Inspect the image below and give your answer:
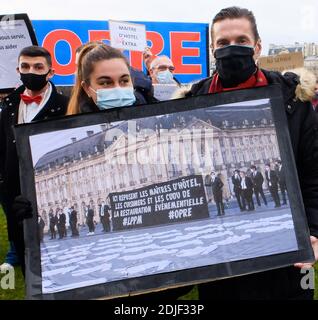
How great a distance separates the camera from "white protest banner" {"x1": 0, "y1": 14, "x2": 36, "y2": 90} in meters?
5.68

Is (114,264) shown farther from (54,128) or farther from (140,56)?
(140,56)

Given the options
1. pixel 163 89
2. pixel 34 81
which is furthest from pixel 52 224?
pixel 163 89

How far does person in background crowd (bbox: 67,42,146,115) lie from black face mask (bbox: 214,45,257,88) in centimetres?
43

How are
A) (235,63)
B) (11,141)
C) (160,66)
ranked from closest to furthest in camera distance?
(235,63) < (11,141) < (160,66)

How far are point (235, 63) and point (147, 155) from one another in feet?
1.86

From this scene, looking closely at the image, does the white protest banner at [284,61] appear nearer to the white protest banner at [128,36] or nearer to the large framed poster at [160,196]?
the white protest banner at [128,36]

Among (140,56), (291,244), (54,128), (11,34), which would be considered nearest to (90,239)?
(54,128)

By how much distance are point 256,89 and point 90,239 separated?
0.90 m

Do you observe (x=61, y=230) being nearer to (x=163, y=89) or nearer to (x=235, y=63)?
(x=235, y=63)

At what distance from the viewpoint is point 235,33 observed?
2338 millimetres

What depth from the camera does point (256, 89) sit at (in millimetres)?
2135

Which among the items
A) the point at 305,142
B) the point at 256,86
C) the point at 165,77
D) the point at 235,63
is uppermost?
the point at 165,77

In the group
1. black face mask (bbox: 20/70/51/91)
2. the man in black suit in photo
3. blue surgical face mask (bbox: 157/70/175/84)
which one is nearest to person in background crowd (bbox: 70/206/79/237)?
A: the man in black suit in photo

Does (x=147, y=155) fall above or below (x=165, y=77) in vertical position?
below
